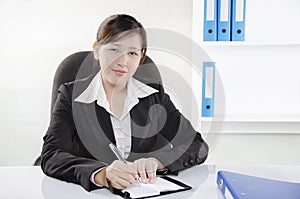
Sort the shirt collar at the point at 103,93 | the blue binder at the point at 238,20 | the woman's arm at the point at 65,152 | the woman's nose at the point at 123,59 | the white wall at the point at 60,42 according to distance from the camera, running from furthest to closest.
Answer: the white wall at the point at 60,42, the blue binder at the point at 238,20, the shirt collar at the point at 103,93, the woman's nose at the point at 123,59, the woman's arm at the point at 65,152

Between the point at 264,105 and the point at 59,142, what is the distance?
4.43 feet

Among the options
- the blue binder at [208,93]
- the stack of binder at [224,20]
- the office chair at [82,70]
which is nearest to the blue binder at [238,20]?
the stack of binder at [224,20]

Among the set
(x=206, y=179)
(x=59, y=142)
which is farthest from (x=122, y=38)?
(x=206, y=179)

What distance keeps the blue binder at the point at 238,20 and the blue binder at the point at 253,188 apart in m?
Result: 1.12

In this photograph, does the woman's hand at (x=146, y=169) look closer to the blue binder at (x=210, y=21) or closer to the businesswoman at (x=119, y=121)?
the businesswoman at (x=119, y=121)

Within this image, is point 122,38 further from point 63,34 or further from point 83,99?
point 63,34

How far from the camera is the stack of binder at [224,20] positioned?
2166 mm

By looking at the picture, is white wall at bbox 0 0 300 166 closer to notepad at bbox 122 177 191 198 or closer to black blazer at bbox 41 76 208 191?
black blazer at bbox 41 76 208 191

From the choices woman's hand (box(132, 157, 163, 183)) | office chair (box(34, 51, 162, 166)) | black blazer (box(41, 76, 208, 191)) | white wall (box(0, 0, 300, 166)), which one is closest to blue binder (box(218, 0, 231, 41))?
white wall (box(0, 0, 300, 166))

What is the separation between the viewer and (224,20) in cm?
218

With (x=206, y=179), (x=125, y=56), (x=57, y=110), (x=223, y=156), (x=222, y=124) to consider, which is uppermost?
(x=125, y=56)

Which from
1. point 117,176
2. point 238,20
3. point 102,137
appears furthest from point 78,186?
point 238,20

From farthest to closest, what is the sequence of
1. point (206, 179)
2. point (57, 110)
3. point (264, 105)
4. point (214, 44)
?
point (264, 105)
point (214, 44)
point (57, 110)
point (206, 179)

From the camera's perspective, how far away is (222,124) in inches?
89.0
